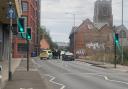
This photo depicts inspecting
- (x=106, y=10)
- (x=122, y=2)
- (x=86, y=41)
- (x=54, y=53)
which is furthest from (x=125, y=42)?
(x=106, y=10)

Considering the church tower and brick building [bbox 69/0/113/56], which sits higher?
the church tower

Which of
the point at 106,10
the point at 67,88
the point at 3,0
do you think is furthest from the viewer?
the point at 106,10

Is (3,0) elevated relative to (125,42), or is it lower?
elevated

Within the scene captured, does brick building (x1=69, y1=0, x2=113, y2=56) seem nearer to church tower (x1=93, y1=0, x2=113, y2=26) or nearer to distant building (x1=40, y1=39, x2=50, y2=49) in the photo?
church tower (x1=93, y1=0, x2=113, y2=26)

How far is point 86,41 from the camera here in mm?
136500

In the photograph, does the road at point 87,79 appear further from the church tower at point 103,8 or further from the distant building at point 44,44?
the distant building at point 44,44

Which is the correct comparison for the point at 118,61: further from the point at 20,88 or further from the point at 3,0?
the point at 20,88

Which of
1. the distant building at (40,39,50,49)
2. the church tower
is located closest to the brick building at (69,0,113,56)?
the church tower

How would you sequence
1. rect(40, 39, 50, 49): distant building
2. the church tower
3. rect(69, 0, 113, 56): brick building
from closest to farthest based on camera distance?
rect(69, 0, 113, 56): brick building, the church tower, rect(40, 39, 50, 49): distant building

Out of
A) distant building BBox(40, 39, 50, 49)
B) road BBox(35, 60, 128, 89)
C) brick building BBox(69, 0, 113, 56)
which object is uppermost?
brick building BBox(69, 0, 113, 56)

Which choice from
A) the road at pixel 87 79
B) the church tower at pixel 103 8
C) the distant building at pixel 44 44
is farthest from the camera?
the distant building at pixel 44 44

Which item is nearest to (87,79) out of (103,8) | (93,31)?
(93,31)

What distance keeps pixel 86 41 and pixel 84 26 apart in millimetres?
8065

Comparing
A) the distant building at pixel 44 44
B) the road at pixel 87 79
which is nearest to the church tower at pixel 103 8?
the distant building at pixel 44 44
